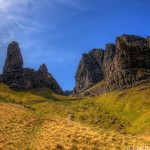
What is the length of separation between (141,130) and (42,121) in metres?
67.4

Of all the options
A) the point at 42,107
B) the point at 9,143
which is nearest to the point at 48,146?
the point at 9,143

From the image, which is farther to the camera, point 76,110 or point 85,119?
point 76,110

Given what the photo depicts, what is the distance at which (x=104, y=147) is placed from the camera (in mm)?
47438

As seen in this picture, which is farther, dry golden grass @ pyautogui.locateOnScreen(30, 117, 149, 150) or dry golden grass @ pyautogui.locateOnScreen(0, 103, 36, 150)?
dry golden grass @ pyautogui.locateOnScreen(30, 117, 149, 150)

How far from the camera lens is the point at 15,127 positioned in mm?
55438

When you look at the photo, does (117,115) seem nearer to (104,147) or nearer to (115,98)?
(115,98)

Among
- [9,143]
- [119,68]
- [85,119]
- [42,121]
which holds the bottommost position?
[9,143]

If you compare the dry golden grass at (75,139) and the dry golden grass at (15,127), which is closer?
the dry golden grass at (15,127)

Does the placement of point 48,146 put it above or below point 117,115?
below

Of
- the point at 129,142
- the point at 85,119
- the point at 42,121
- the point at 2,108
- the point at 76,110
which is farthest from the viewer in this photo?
the point at 76,110

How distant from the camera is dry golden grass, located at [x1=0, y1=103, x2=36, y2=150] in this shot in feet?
154

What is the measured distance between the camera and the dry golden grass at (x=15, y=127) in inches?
1845

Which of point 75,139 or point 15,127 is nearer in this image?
point 75,139

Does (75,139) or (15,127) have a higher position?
(15,127)
